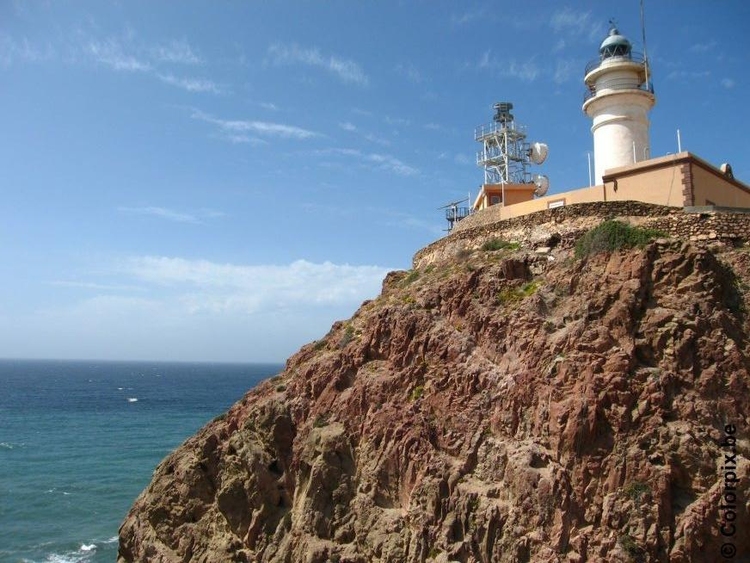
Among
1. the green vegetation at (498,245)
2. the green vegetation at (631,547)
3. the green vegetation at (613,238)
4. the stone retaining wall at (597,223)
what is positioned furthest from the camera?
the green vegetation at (498,245)

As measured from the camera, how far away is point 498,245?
22328 mm

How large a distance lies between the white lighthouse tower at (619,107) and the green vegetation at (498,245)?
21.1ft

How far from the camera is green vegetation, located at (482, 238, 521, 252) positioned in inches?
864

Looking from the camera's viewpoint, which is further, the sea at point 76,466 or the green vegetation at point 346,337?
the sea at point 76,466

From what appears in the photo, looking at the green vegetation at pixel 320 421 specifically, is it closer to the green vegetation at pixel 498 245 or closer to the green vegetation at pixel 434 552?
the green vegetation at pixel 434 552

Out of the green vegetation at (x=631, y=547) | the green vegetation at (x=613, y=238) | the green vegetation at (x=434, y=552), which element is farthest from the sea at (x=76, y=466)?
the green vegetation at (x=613, y=238)

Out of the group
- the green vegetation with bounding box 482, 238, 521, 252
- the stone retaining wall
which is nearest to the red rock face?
the green vegetation with bounding box 482, 238, 521, 252

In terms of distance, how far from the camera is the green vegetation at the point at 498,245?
2194 centimetres

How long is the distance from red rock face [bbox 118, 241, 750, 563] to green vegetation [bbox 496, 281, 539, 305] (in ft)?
0.27

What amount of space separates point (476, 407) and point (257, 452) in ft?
26.4

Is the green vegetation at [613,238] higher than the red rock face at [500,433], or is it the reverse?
the green vegetation at [613,238]

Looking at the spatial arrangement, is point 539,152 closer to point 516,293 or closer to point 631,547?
point 516,293

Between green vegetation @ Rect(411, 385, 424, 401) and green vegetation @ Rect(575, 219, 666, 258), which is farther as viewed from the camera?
green vegetation @ Rect(411, 385, 424, 401)

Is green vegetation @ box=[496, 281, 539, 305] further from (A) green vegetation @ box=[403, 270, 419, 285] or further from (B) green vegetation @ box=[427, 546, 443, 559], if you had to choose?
(B) green vegetation @ box=[427, 546, 443, 559]
